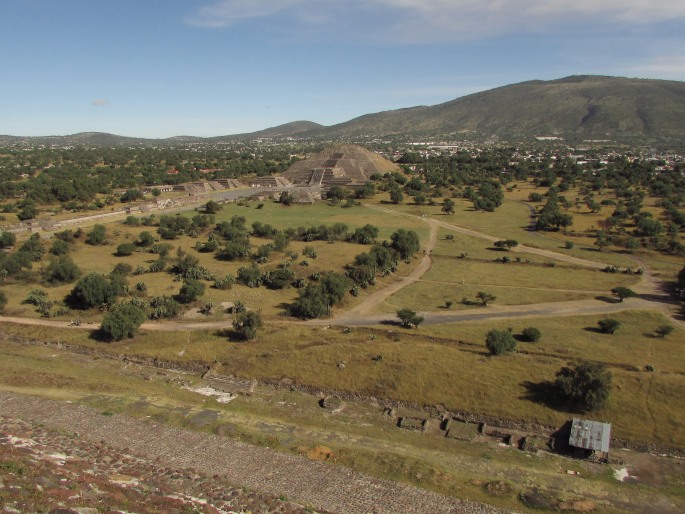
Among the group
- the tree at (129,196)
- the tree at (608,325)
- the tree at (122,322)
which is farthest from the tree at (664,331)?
the tree at (129,196)

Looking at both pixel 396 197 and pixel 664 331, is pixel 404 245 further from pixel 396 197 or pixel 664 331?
pixel 396 197

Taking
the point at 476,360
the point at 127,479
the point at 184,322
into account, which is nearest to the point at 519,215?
the point at 476,360

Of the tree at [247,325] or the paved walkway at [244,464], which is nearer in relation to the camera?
the paved walkway at [244,464]

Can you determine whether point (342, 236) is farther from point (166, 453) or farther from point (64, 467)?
point (64, 467)

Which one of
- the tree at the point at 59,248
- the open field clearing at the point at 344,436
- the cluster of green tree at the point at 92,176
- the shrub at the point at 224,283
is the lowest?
the open field clearing at the point at 344,436

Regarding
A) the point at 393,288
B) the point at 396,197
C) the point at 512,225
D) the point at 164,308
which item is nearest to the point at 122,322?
the point at 164,308

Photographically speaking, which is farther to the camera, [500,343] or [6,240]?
[6,240]

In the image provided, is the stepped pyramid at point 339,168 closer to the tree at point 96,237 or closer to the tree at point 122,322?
the tree at point 96,237
